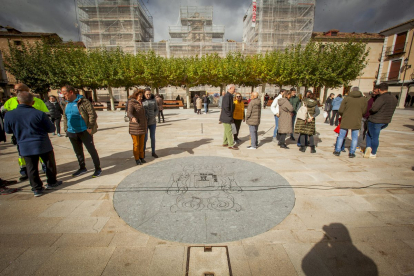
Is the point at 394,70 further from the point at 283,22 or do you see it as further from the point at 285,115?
the point at 285,115

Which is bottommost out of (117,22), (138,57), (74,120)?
(74,120)

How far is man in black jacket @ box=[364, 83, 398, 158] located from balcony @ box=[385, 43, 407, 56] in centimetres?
3377

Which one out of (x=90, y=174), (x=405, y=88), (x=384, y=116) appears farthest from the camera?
(x=405, y=88)

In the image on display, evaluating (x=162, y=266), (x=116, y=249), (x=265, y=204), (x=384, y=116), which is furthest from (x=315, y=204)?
(x=384, y=116)

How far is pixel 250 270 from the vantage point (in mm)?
1909

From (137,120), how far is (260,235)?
3.53m

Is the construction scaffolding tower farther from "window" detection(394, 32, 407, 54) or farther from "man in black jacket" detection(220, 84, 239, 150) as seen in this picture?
"man in black jacket" detection(220, 84, 239, 150)

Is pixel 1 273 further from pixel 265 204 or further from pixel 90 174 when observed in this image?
pixel 265 204

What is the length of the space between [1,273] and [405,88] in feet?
130

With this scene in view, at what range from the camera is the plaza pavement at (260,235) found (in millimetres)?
1965

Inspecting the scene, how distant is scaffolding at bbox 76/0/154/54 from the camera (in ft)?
100

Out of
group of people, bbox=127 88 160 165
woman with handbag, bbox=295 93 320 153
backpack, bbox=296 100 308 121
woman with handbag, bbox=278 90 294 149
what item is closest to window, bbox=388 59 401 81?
woman with handbag, bbox=295 93 320 153

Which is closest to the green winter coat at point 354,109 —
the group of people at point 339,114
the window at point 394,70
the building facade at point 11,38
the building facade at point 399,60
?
the group of people at point 339,114

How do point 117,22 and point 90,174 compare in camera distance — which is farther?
point 117,22
